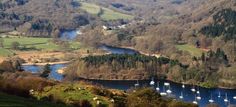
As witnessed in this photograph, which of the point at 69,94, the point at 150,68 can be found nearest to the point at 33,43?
the point at 150,68

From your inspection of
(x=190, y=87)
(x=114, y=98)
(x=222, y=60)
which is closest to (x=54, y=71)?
(x=190, y=87)

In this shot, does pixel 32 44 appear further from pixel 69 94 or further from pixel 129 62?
pixel 69 94

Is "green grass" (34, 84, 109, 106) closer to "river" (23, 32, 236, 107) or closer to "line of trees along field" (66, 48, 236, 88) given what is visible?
"river" (23, 32, 236, 107)

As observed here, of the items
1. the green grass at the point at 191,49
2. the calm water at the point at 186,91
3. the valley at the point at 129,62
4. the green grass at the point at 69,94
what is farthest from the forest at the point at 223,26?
the green grass at the point at 69,94

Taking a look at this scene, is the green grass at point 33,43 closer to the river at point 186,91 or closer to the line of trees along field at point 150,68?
the river at point 186,91

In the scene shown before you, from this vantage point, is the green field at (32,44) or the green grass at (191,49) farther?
the green grass at (191,49)

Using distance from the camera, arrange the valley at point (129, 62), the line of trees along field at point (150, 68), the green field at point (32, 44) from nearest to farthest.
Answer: the valley at point (129, 62), the line of trees along field at point (150, 68), the green field at point (32, 44)

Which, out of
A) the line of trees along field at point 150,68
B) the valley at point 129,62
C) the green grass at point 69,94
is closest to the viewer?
the green grass at point 69,94

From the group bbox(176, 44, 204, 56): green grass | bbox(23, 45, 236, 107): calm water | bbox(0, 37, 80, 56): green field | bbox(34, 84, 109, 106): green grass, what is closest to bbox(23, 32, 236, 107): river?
bbox(23, 45, 236, 107): calm water

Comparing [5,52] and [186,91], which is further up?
[5,52]
